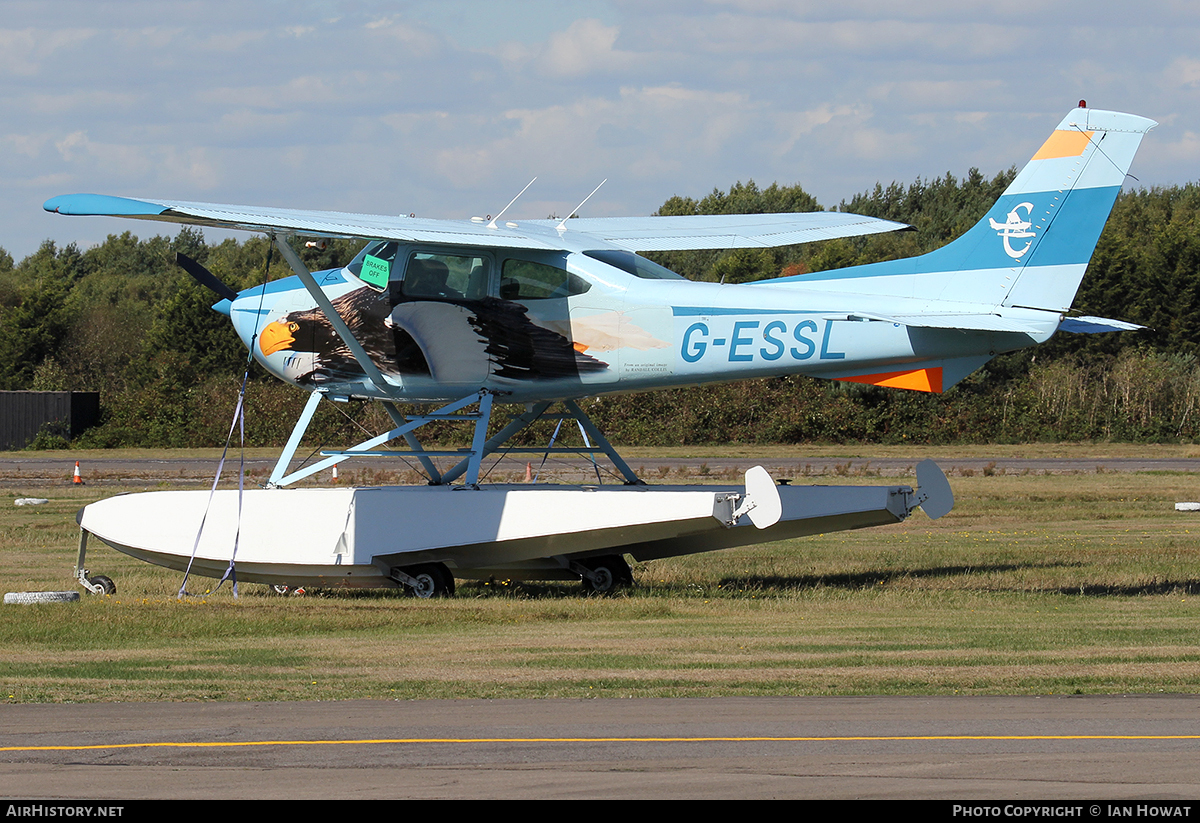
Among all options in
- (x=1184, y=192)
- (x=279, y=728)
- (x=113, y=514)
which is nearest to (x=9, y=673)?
(x=279, y=728)

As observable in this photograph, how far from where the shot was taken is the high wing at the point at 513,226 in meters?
12.4

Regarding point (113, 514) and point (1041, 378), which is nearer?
point (113, 514)

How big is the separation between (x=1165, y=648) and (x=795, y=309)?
16.3 ft

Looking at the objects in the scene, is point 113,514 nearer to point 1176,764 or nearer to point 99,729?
point 99,729

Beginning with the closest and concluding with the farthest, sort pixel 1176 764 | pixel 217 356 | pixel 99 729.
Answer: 1. pixel 1176 764
2. pixel 99 729
3. pixel 217 356

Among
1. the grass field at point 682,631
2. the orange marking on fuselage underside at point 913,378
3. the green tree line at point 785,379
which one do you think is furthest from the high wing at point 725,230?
the green tree line at point 785,379

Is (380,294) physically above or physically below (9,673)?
above

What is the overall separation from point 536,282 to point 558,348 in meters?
0.77

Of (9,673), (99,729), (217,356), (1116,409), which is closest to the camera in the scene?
(99,729)

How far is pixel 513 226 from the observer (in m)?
16.3

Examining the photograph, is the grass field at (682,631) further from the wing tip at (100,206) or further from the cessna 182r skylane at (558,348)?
the wing tip at (100,206)

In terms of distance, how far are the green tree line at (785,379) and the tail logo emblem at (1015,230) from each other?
2707cm

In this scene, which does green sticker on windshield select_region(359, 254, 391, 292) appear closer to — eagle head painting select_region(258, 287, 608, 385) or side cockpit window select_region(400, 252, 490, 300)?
eagle head painting select_region(258, 287, 608, 385)

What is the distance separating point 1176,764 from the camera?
6.83 m
